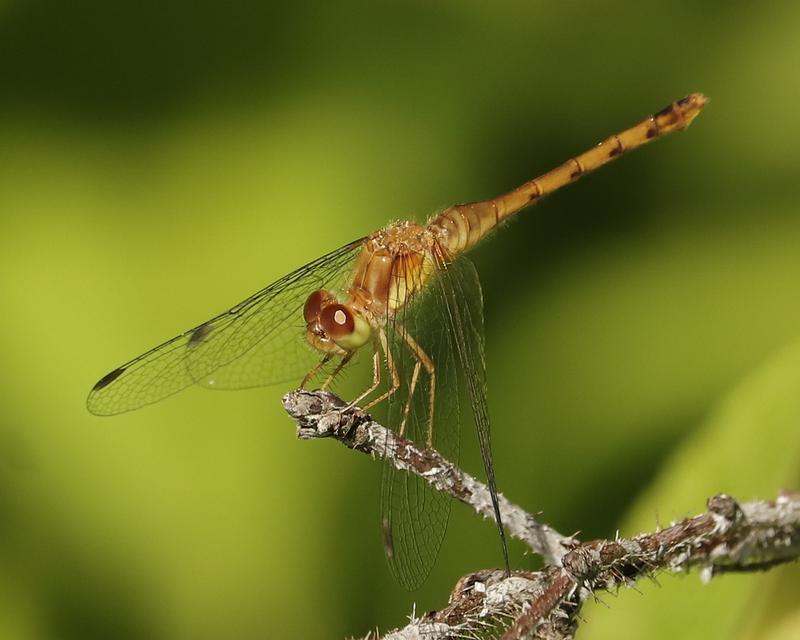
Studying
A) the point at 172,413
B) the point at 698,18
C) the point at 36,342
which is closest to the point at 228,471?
the point at 172,413

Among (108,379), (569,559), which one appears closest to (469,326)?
(108,379)

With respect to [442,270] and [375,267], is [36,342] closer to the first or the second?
[375,267]

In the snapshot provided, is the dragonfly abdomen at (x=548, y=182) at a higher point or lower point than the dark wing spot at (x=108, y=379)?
lower

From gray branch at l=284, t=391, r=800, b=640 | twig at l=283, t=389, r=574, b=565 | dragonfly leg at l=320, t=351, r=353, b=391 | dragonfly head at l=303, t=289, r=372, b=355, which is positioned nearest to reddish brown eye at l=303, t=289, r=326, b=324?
dragonfly head at l=303, t=289, r=372, b=355

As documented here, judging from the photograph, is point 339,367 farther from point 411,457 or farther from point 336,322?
point 411,457

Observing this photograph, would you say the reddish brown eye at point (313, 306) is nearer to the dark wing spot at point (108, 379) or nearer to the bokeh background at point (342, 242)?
the bokeh background at point (342, 242)

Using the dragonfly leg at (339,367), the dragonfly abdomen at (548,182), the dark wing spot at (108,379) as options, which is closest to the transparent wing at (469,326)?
the dragonfly abdomen at (548,182)
